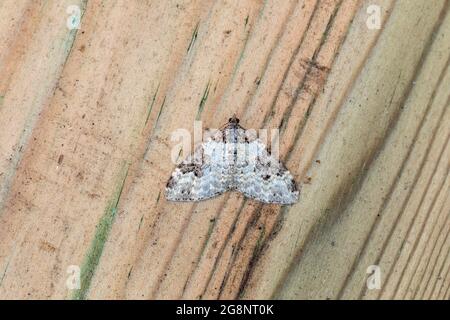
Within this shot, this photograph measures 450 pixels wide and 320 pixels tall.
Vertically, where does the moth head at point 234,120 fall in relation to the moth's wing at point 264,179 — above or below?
above

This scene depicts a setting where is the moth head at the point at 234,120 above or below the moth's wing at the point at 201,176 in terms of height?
above

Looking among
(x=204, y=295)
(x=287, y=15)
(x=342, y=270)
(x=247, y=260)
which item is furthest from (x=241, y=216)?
(x=287, y=15)

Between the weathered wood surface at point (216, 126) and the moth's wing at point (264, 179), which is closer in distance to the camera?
the weathered wood surface at point (216, 126)

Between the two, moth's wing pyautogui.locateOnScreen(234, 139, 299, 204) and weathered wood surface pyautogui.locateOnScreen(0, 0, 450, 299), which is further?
moth's wing pyautogui.locateOnScreen(234, 139, 299, 204)

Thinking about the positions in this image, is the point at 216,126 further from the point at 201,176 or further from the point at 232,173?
the point at 201,176
